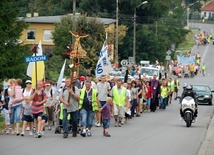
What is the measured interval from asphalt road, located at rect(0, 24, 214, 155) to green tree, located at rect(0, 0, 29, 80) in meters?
10.3

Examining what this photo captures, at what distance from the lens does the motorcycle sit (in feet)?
92.9

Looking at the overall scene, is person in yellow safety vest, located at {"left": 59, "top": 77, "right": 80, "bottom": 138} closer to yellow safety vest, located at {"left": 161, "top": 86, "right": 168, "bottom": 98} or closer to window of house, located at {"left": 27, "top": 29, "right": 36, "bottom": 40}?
yellow safety vest, located at {"left": 161, "top": 86, "right": 168, "bottom": 98}

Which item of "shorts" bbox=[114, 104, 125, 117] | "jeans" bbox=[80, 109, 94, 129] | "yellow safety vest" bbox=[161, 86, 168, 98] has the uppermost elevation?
"jeans" bbox=[80, 109, 94, 129]

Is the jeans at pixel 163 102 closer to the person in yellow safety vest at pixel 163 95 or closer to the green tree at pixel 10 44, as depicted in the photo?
the person in yellow safety vest at pixel 163 95

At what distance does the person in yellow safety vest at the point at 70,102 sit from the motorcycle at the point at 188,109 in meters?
6.29

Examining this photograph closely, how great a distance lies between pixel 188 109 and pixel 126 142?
7.18 m

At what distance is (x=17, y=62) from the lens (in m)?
39.2

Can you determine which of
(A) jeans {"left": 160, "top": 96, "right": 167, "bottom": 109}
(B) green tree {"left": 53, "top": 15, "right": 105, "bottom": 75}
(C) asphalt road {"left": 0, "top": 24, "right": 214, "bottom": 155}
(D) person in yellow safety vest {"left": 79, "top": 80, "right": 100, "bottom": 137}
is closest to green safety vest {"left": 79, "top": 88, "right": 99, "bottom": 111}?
(D) person in yellow safety vest {"left": 79, "top": 80, "right": 100, "bottom": 137}

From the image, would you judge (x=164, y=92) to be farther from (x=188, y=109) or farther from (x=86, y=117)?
(x=86, y=117)

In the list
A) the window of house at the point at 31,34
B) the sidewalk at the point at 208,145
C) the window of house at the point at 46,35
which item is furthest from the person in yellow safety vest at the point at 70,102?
the window of house at the point at 31,34

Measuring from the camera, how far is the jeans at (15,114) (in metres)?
23.6

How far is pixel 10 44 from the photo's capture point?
40469mm

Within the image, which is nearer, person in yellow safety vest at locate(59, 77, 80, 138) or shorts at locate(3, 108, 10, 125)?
person in yellow safety vest at locate(59, 77, 80, 138)

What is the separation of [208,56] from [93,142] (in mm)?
94220
